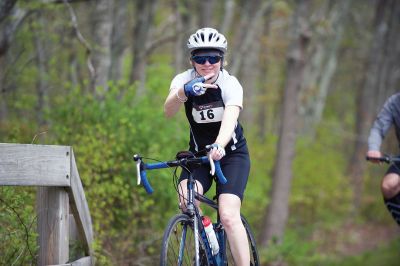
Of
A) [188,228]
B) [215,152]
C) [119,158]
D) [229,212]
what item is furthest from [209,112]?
[119,158]

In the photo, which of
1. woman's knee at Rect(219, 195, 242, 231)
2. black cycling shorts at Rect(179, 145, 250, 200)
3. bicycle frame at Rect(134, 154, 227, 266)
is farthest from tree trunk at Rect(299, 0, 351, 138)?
bicycle frame at Rect(134, 154, 227, 266)

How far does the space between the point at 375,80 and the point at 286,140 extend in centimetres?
1054

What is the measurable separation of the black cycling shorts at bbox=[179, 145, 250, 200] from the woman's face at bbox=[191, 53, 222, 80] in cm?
81

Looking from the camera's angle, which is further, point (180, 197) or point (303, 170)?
point (303, 170)

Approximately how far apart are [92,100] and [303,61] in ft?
21.9

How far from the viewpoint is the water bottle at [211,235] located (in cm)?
583

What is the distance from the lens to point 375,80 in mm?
24312

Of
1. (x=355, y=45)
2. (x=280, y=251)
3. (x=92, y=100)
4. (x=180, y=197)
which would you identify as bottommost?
(x=280, y=251)

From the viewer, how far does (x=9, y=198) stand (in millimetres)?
5820

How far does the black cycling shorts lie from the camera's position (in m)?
5.91

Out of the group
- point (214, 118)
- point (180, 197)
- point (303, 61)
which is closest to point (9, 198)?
point (180, 197)

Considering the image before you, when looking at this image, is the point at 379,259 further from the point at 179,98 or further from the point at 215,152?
the point at 215,152

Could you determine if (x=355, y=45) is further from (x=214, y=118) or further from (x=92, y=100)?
(x=214, y=118)

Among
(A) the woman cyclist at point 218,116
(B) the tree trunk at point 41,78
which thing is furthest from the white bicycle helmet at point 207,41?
(B) the tree trunk at point 41,78
